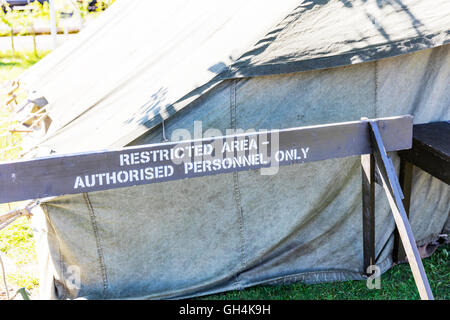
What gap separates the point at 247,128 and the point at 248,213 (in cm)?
63

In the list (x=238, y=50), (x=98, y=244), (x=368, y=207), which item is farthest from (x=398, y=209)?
(x=98, y=244)

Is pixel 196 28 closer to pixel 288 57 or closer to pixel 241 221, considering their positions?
pixel 288 57

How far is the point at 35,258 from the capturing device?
5414mm

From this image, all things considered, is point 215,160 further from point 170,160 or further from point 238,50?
point 238,50

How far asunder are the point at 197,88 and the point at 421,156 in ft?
5.57

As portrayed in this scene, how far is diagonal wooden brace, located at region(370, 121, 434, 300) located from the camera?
138 inches

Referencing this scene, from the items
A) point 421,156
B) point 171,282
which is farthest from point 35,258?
point 421,156

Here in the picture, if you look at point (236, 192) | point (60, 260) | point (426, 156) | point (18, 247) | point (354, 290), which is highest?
point (426, 156)

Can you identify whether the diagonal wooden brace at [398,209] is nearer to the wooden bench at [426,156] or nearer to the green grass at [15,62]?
the wooden bench at [426,156]

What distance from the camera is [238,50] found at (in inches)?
165

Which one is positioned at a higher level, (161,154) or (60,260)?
(161,154)

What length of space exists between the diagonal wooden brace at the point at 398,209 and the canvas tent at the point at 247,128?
2.57ft

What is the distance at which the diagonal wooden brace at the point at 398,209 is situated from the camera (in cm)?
351

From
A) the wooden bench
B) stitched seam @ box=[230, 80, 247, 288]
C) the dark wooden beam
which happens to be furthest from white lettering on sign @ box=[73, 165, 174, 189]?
the wooden bench
